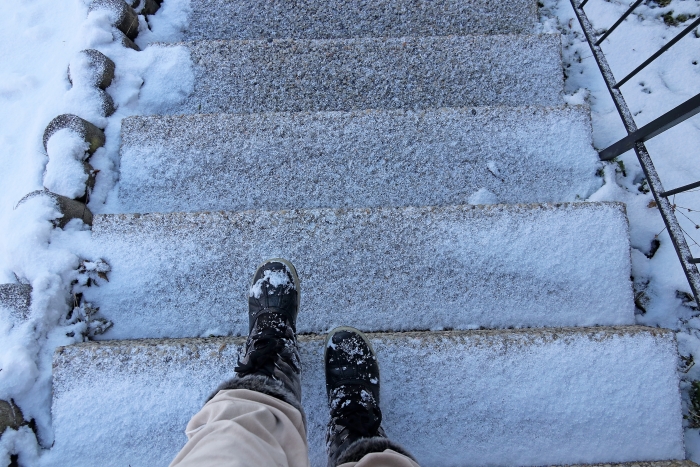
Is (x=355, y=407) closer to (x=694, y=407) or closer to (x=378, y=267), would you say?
(x=378, y=267)

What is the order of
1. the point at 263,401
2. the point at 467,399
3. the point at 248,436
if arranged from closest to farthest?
the point at 248,436, the point at 263,401, the point at 467,399

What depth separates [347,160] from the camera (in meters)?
1.52

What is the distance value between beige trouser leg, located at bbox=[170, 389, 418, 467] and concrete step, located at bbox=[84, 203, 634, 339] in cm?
34

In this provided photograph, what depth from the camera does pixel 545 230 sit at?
1.35 metres

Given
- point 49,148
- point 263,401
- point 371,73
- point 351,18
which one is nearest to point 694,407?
point 263,401

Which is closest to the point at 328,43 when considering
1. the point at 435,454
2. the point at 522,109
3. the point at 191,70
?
the point at 191,70

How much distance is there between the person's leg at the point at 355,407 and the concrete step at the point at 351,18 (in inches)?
57.0

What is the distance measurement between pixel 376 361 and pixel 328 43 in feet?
4.33

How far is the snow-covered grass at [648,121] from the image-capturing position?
1.40 meters

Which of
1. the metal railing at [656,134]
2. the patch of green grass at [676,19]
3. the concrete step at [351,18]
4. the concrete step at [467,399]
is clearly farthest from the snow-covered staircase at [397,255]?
the patch of green grass at [676,19]

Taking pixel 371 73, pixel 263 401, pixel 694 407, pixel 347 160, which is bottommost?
pixel 694 407

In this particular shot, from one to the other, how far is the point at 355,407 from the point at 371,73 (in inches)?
52.0

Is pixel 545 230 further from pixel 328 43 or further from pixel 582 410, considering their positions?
pixel 328 43

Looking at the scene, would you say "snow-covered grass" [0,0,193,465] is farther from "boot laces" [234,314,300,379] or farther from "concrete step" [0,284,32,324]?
"boot laces" [234,314,300,379]
